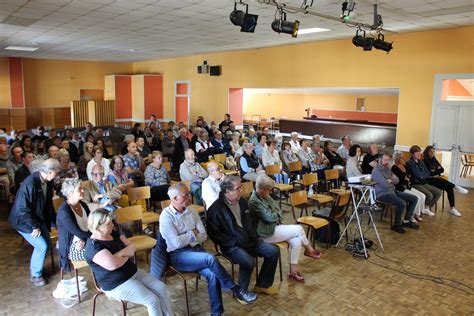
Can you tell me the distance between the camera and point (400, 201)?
5871 mm

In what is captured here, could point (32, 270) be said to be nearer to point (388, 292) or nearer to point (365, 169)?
point (388, 292)

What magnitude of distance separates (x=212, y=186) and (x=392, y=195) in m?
2.92

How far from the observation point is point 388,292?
4.11 metres

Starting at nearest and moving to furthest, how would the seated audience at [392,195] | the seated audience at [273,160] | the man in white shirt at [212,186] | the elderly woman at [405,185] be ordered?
the man in white shirt at [212,186]
the seated audience at [392,195]
the elderly woman at [405,185]
the seated audience at [273,160]

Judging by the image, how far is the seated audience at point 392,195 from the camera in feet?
19.4

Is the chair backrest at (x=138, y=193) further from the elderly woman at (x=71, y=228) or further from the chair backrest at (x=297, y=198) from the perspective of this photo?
the chair backrest at (x=297, y=198)

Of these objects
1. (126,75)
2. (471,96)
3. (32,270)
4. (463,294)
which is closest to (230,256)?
(32,270)

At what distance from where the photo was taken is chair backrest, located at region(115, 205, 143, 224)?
4281 mm

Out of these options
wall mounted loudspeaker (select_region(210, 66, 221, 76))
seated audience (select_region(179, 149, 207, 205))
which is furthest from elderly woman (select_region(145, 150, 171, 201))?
wall mounted loudspeaker (select_region(210, 66, 221, 76))

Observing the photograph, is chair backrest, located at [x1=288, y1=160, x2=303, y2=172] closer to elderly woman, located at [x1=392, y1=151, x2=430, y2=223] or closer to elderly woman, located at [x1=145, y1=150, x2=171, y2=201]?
elderly woman, located at [x1=392, y1=151, x2=430, y2=223]

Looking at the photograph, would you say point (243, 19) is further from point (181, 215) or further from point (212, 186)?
point (181, 215)

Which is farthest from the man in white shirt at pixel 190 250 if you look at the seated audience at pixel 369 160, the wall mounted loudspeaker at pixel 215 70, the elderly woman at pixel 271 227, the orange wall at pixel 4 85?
the orange wall at pixel 4 85

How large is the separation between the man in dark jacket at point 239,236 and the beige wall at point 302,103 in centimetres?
1142

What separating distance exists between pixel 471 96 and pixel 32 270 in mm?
11838
